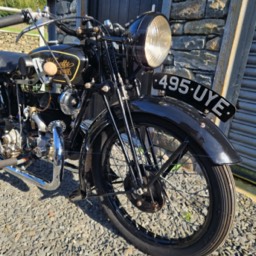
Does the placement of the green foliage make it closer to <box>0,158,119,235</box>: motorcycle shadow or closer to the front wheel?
<box>0,158,119,235</box>: motorcycle shadow

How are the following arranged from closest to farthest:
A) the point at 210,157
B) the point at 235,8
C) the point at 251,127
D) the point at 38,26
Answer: the point at 210,157 → the point at 38,26 → the point at 235,8 → the point at 251,127

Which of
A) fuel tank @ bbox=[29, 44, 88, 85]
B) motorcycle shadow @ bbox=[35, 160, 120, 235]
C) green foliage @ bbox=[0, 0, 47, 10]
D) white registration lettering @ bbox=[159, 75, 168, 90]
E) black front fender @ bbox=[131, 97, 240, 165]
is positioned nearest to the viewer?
black front fender @ bbox=[131, 97, 240, 165]

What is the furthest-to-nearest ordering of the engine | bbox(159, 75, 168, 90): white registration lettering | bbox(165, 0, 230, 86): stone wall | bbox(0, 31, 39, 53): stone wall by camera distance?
bbox(0, 31, 39, 53): stone wall
bbox(165, 0, 230, 86): stone wall
the engine
bbox(159, 75, 168, 90): white registration lettering

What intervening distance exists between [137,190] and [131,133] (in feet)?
1.16

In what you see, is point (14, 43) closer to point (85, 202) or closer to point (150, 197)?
point (85, 202)

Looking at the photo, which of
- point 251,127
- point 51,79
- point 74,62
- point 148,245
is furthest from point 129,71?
point 251,127

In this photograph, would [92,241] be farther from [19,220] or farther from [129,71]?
[129,71]

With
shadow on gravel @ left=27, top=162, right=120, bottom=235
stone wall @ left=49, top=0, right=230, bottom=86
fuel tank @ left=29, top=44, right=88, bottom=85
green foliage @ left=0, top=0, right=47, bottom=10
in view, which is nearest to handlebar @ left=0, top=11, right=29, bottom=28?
fuel tank @ left=29, top=44, right=88, bottom=85

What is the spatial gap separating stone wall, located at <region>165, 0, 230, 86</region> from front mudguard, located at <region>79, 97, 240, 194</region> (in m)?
1.24

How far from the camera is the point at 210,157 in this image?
1.38 metres

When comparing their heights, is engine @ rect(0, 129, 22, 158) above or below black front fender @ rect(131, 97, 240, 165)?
below

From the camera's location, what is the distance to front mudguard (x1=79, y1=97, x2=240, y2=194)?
138cm

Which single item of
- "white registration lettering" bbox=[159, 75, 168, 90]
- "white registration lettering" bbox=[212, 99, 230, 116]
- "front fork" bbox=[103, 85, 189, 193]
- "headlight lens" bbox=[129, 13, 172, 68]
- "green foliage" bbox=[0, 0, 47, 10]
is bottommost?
"front fork" bbox=[103, 85, 189, 193]

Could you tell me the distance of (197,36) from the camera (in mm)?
2631
